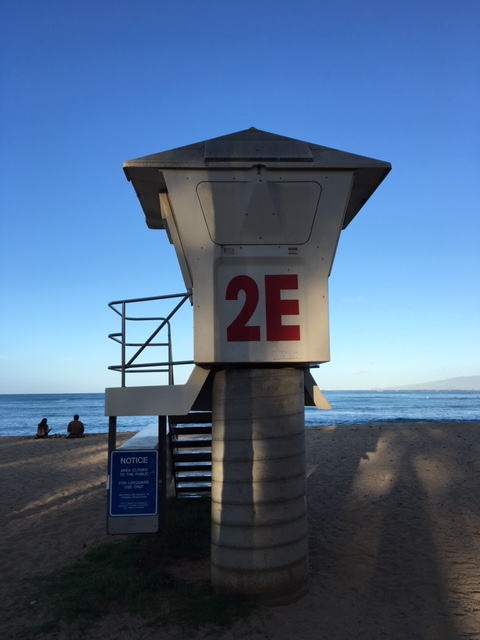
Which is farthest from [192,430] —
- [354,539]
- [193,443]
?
[354,539]

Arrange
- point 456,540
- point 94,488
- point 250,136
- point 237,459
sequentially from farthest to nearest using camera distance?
point 94,488
point 456,540
point 250,136
point 237,459

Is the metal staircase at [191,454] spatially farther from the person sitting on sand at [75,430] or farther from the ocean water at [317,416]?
the person sitting on sand at [75,430]

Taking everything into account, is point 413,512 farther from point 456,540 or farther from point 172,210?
point 172,210

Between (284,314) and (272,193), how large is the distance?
132cm

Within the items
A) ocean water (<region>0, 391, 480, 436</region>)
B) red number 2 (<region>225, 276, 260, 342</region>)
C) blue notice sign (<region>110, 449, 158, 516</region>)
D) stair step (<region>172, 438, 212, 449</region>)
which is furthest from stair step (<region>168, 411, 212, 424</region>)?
ocean water (<region>0, 391, 480, 436</region>)

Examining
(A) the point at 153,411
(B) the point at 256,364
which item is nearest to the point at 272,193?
(B) the point at 256,364

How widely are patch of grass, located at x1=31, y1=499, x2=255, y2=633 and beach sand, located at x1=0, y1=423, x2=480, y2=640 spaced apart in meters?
0.21

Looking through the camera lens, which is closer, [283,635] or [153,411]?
[283,635]

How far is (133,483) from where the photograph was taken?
19.7 ft

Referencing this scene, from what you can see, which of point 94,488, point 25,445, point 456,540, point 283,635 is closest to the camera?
point 283,635

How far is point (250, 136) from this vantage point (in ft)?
18.7

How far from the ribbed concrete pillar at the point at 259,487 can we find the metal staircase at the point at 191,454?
2.07 m

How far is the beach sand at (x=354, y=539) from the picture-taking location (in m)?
4.70

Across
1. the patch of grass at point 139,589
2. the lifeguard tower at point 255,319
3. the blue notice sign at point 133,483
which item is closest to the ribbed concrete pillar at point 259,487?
the lifeguard tower at point 255,319
